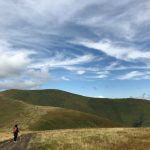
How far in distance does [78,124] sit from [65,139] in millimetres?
104745

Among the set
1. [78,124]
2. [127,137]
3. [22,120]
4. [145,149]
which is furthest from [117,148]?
[78,124]

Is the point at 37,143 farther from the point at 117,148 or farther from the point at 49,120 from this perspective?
the point at 49,120

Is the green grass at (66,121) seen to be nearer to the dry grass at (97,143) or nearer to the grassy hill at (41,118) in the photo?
the grassy hill at (41,118)

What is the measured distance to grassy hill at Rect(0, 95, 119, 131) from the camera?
13700cm

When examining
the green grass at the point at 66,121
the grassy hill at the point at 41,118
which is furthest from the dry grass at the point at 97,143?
the green grass at the point at 66,121

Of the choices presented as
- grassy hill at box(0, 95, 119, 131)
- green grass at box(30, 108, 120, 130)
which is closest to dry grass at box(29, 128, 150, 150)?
grassy hill at box(0, 95, 119, 131)

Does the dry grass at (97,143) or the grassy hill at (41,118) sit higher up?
the grassy hill at (41,118)

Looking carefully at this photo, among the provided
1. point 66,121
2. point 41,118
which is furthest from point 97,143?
point 66,121

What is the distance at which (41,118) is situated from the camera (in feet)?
475

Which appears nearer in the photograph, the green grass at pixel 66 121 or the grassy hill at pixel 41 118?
the grassy hill at pixel 41 118

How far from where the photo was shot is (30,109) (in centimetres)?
16888

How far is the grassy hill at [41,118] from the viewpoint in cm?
13700

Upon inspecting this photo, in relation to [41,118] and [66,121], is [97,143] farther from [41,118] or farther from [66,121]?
[66,121]

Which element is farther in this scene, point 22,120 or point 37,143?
point 22,120
